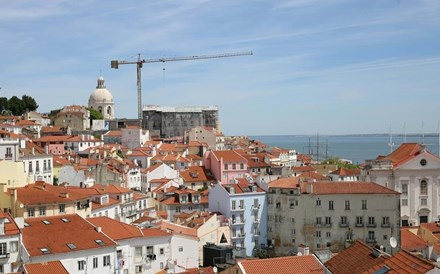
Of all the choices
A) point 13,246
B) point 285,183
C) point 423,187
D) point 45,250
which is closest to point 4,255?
point 13,246

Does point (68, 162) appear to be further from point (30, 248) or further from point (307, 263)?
point (307, 263)

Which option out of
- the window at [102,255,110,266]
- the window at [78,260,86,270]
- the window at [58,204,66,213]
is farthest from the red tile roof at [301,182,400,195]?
the window at [78,260,86,270]

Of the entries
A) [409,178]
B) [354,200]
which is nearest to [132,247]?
[354,200]

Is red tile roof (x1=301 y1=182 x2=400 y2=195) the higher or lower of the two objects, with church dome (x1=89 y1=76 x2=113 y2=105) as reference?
lower

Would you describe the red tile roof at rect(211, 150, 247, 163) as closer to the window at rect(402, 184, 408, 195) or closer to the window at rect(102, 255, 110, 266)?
the window at rect(402, 184, 408, 195)

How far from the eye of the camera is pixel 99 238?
105ft

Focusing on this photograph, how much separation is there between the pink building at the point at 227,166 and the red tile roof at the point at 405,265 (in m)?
45.0

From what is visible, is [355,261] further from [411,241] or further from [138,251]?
[411,241]

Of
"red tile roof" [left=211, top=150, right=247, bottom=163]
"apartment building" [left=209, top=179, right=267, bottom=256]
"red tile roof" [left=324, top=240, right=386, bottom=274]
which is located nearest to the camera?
"red tile roof" [left=324, top=240, right=386, bottom=274]

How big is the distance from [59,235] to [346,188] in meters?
22.3

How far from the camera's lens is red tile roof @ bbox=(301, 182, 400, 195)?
4509 centimetres

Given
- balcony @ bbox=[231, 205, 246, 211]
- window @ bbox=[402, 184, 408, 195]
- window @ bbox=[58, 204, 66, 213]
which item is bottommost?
balcony @ bbox=[231, 205, 246, 211]

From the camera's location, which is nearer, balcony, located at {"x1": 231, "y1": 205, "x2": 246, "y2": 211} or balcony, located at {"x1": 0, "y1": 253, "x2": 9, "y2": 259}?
balcony, located at {"x1": 0, "y1": 253, "x2": 9, "y2": 259}

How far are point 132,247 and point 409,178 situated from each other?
85.2ft
